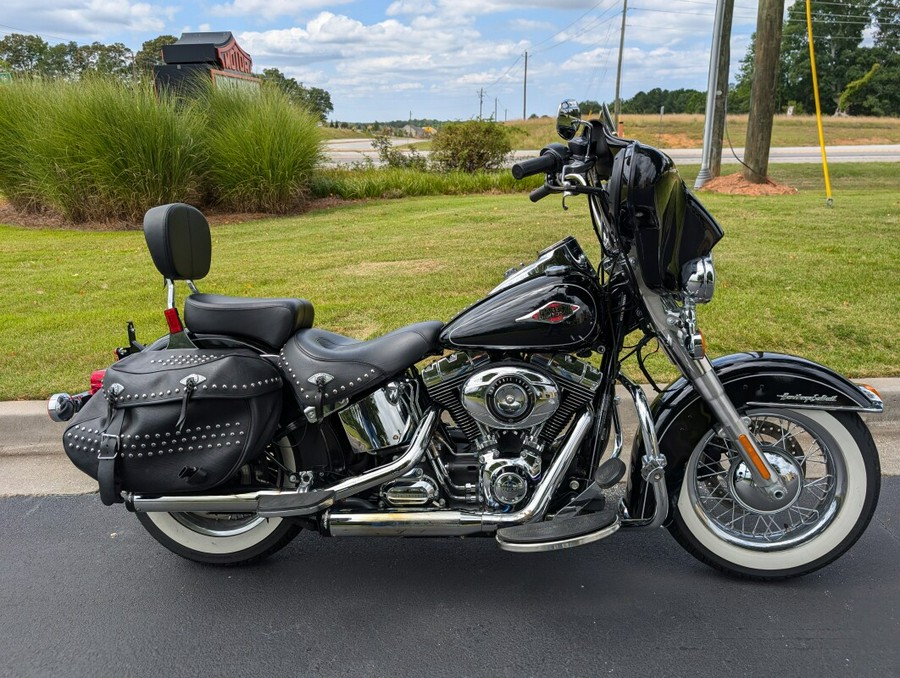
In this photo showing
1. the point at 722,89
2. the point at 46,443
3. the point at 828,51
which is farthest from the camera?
the point at 828,51

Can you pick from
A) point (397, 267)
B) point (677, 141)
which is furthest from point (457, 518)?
point (677, 141)

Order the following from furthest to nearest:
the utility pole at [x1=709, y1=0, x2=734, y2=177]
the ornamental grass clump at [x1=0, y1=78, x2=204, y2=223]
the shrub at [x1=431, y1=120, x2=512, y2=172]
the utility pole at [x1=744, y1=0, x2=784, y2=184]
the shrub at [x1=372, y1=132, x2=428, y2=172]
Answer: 1. the shrub at [x1=372, y1=132, x2=428, y2=172]
2. the shrub at [x1=431, y1=120, x2=512, y2=172]
3. the utility pole at [x1=709, y1=0, x2=734, y2=177]
4. the utility pole at [x1=744, y1=0, x2=784, y2=184]
5. the ornamental grass clump at [x1=0, y1=78, x2=204, y2=223]

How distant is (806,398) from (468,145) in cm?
1521

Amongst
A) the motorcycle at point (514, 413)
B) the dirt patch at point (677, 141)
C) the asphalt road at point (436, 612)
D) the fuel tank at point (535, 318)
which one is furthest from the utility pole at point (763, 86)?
the dirt patch at point (677, 141)

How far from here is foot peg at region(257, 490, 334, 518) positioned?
2.47 m

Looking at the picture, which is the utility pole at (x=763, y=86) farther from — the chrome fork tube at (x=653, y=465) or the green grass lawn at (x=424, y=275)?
the chrome fork tube at (x=653, y=465)

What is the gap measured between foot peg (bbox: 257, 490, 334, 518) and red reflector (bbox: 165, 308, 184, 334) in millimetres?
691

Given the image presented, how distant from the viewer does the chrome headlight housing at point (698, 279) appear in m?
2.29

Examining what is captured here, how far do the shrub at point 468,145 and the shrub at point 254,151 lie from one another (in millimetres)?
5054

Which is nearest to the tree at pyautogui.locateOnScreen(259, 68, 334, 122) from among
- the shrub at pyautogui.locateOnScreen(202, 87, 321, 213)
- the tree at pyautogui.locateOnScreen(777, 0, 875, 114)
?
the shrub at pyautogui.locateOnScreen(202, 87, 321, 213)

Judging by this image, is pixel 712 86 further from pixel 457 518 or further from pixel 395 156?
pixel 457 518

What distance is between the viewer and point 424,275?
6.79 meters

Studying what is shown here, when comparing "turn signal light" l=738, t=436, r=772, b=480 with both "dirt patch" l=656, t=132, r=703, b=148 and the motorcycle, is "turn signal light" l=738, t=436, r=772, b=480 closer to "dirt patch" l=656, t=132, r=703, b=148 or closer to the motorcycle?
the motorcycle

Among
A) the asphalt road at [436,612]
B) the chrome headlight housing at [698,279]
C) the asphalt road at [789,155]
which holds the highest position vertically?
the chrome headlight housing at [698,279]
